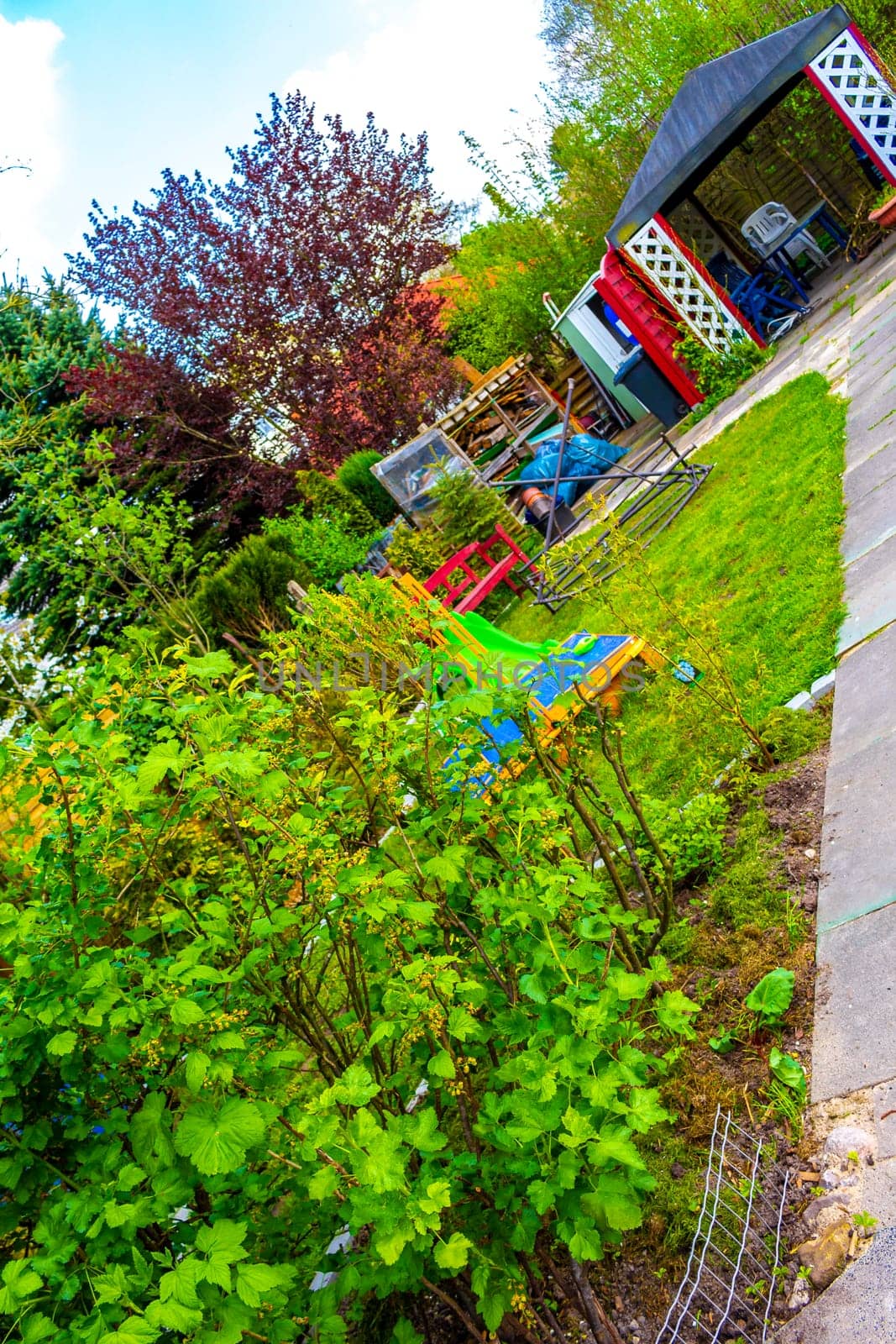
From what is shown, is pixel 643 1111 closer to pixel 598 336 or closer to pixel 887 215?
pixel 887 215

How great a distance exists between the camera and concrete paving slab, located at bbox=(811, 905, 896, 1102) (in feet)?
6.84

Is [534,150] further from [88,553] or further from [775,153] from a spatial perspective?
[88,553]

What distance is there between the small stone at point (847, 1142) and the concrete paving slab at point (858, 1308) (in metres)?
0.20

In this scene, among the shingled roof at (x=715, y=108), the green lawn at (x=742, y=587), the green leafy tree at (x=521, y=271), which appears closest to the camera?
the green lawn at (x=742, y=587)

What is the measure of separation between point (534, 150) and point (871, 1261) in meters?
17.4

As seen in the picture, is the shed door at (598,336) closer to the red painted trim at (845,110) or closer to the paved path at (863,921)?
the red painted trim at (845,110)

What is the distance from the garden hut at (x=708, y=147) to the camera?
9.39m

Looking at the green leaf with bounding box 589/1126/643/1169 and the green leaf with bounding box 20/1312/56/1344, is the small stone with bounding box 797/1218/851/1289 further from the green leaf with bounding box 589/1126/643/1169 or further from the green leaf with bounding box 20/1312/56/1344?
the green leaf with bounding box 20/1312/56/1344

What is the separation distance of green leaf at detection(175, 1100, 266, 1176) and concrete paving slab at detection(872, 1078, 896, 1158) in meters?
1.27


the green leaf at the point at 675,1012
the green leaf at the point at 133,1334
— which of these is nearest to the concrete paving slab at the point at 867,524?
the green leaf at the point at 675,1012

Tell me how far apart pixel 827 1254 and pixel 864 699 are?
6.22 ft

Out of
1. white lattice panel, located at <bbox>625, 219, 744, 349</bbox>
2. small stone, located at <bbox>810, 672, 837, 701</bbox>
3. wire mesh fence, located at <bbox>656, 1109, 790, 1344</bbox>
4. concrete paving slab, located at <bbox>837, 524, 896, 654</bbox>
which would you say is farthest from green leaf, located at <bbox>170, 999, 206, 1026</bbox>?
white lattice panel, located at <bbox>625, 219, 744, 349</bbox>

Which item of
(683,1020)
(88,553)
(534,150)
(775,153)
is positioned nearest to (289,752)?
(683,1020)

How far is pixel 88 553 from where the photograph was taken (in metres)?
8.38
